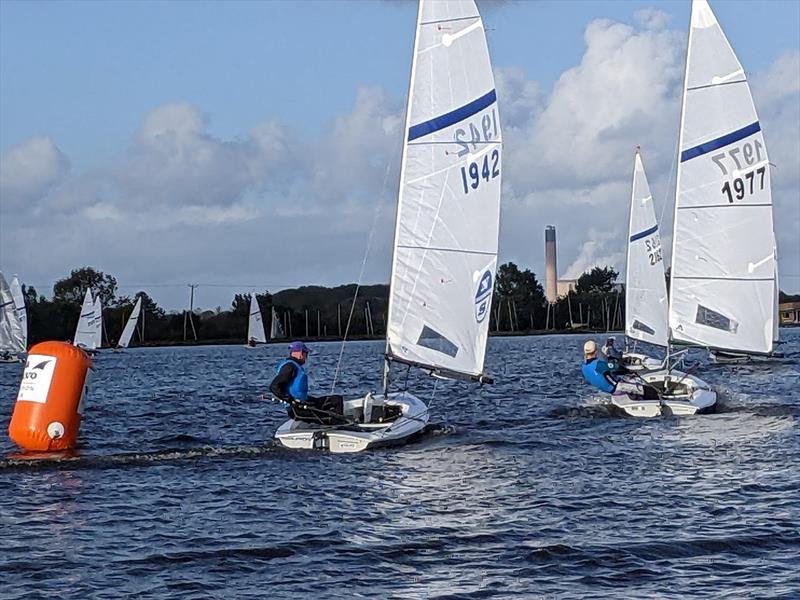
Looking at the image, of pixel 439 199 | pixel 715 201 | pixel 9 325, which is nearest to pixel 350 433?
pixel 439 199

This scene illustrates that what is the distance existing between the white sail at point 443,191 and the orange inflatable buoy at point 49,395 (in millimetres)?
4610

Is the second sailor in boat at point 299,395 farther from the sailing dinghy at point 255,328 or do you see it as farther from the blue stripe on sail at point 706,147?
the sailing dinghy at point 255,328

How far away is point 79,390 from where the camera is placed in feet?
56.5

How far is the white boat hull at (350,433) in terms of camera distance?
1705cm

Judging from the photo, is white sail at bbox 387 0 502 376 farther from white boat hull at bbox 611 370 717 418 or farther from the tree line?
the tree line

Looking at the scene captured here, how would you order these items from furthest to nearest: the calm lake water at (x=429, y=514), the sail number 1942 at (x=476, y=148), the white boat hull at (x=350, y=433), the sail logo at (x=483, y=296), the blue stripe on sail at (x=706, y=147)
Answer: the blue stripe on sail at (x=706, y=147) < the sail logo at (x=483, y=296) < the sail number 1942 at (x=476, y=148) < the white boat hull at (x=350, y=433) < the calm lake water at (x=429, y=514)

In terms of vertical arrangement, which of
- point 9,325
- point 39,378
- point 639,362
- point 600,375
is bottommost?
point 39,378

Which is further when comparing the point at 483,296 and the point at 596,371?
the point at 596,371

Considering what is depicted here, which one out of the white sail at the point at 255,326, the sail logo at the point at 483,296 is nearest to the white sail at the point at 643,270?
the sail logo at the point at 483,296

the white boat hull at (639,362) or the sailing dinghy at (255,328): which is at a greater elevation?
the sailing dinghy at (255,328)

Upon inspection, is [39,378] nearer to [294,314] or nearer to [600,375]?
[600,375]

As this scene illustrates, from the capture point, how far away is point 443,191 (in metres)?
18.8

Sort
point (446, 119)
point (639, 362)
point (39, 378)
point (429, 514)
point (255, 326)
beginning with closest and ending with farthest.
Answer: point (429, 514) < point (39, 378) < point (446, 119) < point (639, 362) < point (255, 326)

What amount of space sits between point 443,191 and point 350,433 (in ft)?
13.6
